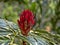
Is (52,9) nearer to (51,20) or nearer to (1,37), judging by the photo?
(51,20)

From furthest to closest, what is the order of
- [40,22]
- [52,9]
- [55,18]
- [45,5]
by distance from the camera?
1. [55,18]
2. [52,9]
3. [40,22]
4. [45,5]

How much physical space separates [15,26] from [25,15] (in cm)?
17

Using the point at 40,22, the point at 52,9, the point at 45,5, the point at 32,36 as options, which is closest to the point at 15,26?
the point at 32,36

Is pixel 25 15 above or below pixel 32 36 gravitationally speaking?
above

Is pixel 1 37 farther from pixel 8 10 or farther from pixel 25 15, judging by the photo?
pixel 8 10

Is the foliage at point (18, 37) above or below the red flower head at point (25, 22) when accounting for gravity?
below

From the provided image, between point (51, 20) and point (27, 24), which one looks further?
point (51, 20)

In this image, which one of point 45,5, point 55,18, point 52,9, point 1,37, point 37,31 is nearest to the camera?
point 1,37

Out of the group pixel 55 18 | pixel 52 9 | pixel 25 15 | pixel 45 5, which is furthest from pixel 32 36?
pixel 55 18

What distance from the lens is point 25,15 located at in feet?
3.72

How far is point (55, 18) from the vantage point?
344cm

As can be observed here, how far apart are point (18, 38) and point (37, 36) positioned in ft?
0.41

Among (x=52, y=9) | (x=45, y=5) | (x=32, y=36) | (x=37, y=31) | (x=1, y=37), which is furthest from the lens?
(x=52, y=9)

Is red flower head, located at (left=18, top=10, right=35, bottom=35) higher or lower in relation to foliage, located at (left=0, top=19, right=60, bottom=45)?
higher
